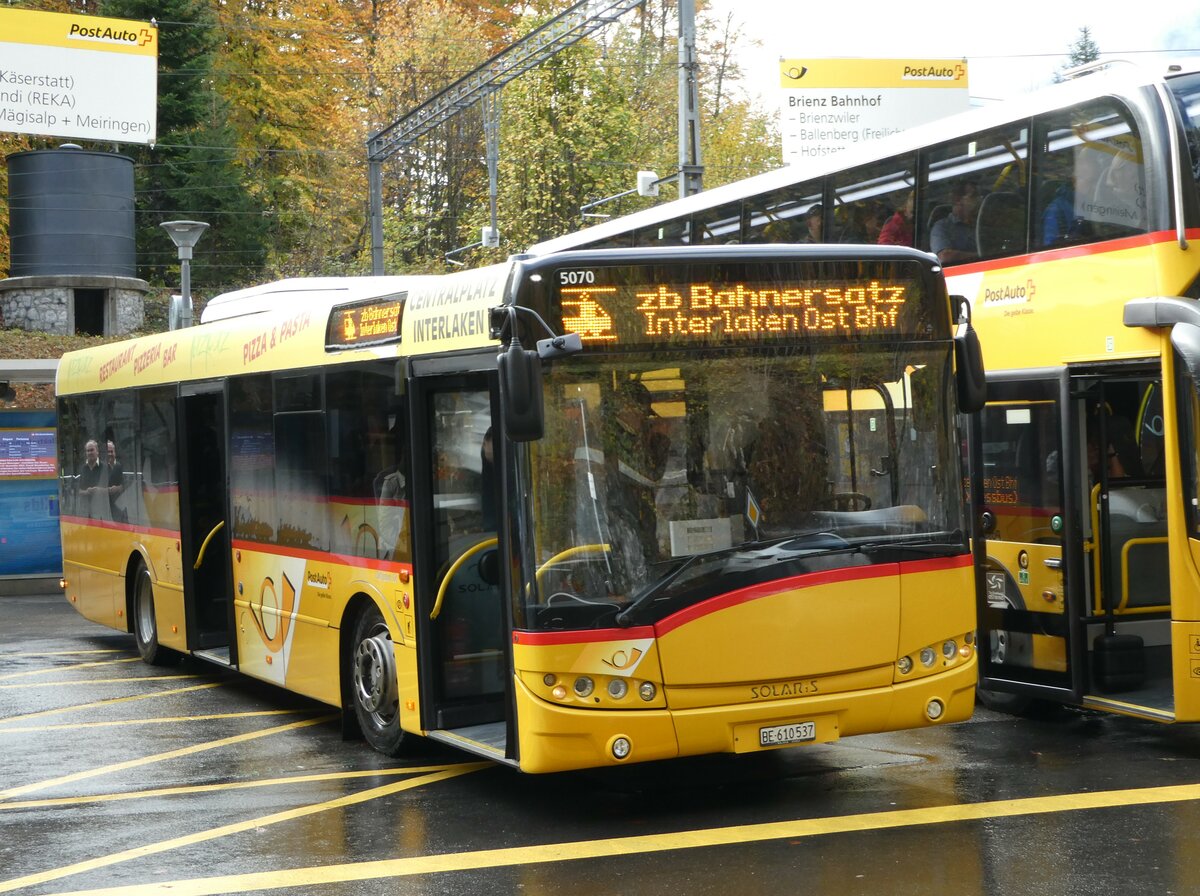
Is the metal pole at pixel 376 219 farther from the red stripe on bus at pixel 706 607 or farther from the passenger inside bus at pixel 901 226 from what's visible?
the red stripe on bus at pixel 706 607

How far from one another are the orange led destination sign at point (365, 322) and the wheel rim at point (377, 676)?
1714mm

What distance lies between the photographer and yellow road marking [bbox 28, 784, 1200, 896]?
278 inches

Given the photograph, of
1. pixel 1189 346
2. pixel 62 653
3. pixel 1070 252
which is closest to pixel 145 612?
pixel 62 653

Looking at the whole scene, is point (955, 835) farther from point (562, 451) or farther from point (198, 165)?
point (198, 165)

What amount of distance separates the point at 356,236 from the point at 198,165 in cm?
817

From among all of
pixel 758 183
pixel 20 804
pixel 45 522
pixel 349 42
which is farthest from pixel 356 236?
pixel 20 804

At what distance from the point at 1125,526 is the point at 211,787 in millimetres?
5673

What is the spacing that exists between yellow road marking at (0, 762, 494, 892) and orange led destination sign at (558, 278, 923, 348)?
286 centimetres

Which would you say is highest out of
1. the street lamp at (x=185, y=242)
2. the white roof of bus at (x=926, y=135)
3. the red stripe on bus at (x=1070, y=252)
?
the street lamp at (x=185, y=242)

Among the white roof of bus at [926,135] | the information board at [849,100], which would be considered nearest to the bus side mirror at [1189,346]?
the white roof of bus at [926,135]

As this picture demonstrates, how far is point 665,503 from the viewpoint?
780cm

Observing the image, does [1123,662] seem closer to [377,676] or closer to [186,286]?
[377,676]

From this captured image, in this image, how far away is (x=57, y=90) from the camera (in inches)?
801

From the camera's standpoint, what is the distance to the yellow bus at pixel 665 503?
7750mm
